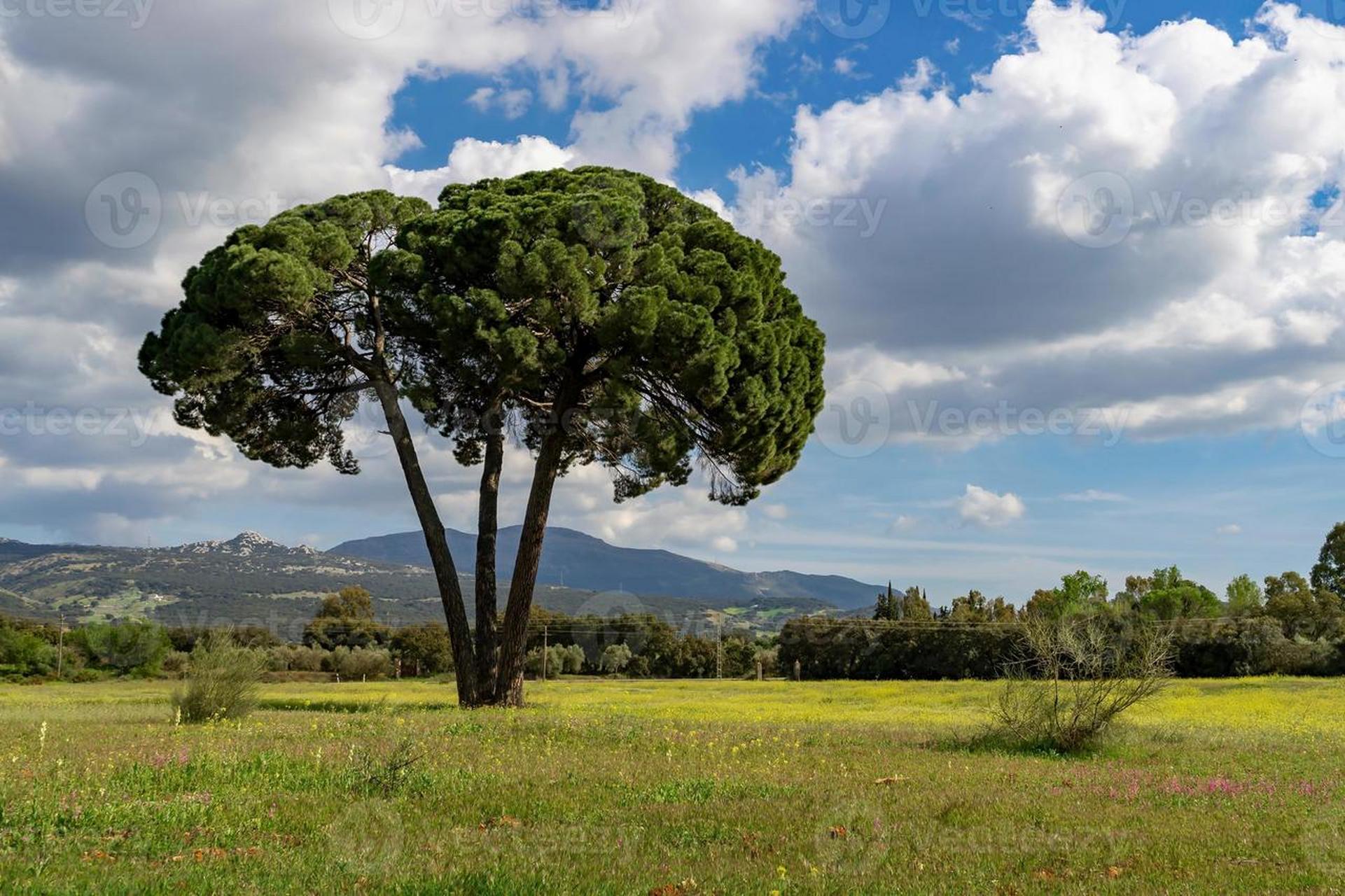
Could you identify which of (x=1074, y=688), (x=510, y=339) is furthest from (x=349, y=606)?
(x=1074, y=688)

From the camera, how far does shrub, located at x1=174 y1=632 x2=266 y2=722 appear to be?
17.3 metres

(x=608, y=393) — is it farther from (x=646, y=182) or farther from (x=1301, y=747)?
(x=1301, y=747)

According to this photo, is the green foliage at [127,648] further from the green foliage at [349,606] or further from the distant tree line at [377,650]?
the green foliage at [349,606]

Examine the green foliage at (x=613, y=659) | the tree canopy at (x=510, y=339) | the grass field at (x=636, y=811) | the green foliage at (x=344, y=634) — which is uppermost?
the tree canopy at (x=510, y=339)

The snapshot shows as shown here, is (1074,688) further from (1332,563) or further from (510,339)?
(1332,563)

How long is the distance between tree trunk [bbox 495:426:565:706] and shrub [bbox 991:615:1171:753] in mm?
12425

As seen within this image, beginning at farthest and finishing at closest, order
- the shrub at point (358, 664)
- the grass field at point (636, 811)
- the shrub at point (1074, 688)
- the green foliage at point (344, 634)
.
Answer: the green foliage at point (344, 634)
the shrub at point (358, 664)
the shrub at point (1074, 688)
the grass field at point (636, 811)

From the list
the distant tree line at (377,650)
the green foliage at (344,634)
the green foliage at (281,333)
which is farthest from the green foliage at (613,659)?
the green foliage at (281,333)

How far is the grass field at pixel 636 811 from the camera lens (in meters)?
6.75

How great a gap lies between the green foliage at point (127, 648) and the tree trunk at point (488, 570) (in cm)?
3223

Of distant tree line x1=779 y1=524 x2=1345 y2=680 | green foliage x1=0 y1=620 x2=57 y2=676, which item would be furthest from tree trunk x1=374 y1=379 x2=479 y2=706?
green foliage x1=0 y1=620 x2=57 y2=676

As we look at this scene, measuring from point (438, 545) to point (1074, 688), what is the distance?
16.0m

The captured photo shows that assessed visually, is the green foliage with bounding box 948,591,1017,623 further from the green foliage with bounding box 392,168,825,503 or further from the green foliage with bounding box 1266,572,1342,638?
the green foliage with bounding box 392,168,825,503

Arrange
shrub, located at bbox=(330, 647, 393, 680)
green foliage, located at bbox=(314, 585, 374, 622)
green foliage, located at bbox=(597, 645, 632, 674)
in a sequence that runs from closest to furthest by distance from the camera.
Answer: shrub, located at bbox=(330, 647, 393, 680)
green foliage, located at bbox=(597, 645, 632, 674)
green foliage, located at bbox=(314, 585, 374, 622)
